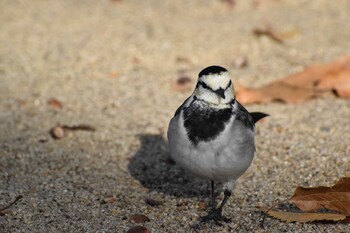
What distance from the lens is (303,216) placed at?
352cm

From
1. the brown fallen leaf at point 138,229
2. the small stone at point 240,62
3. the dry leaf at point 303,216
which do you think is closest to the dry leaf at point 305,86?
the small stone at point 240,62

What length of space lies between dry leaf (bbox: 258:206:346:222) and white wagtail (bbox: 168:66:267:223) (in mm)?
310

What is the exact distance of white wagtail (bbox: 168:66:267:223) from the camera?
11.3ft

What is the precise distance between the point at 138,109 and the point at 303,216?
2.32 metres

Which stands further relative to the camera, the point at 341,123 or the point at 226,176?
the point at 341,123

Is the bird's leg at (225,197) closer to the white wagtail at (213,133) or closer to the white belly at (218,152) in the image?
the white wagtail at (213,133)

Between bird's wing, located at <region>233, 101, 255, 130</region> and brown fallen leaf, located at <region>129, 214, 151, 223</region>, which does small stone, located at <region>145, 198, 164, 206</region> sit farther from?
bird's wing, located at <region>233, 101, 255, 130</region>

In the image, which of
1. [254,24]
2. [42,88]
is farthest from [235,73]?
[42,88]

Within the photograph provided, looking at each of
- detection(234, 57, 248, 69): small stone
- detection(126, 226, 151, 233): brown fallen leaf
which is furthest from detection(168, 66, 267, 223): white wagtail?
detection(234, 57, 248, 69): small stone

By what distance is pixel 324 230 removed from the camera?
3465 mm

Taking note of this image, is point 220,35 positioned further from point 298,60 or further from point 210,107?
point 210,107

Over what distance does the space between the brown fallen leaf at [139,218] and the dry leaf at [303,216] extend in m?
0.71

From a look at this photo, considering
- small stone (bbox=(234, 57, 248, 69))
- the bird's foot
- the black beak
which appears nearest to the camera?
the black beak

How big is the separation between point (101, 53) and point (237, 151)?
335 centimetres
